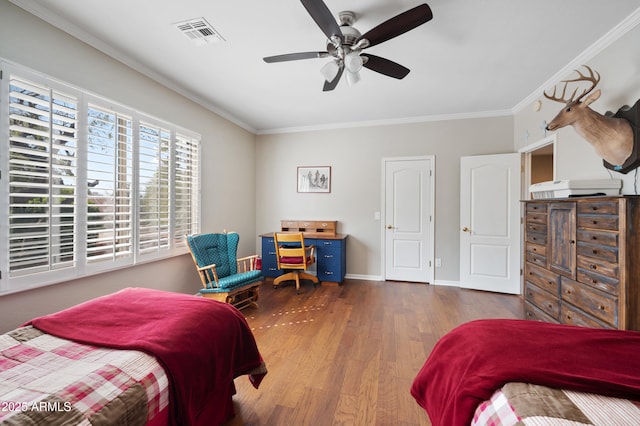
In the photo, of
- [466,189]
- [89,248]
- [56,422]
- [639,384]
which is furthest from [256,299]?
[466,189]

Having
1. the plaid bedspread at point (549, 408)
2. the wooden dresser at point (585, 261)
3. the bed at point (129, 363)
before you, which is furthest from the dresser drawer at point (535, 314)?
the bed at point (129, 363)

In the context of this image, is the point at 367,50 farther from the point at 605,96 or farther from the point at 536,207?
the point at 536,207

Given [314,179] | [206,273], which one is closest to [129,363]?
[206,273]

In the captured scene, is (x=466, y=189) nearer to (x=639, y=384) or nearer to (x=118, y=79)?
(x=639, y=384)

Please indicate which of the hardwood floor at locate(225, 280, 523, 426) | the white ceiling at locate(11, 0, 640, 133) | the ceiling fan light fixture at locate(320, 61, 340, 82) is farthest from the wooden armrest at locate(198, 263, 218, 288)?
the ceiling fan light fixture at locate(320, 61, 340, 82)

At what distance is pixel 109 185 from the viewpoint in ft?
7.59

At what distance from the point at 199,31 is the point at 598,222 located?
11.1 ft

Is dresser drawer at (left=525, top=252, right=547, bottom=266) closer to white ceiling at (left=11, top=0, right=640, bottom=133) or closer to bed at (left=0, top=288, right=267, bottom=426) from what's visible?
white ceiling at (left=11, top=0, right=640, bottom=133)

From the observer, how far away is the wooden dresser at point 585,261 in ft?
5.23

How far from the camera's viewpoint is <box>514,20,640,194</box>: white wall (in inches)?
76.6

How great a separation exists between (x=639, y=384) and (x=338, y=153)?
4.12 meters

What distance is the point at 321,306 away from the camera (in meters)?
3.25

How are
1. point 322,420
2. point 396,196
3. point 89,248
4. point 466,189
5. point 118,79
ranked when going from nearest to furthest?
point 322,420
point 89,248
point 118,79
point 466,189
point 396,196

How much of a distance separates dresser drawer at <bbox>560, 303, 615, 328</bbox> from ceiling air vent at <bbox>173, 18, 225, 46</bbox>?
143 inches
